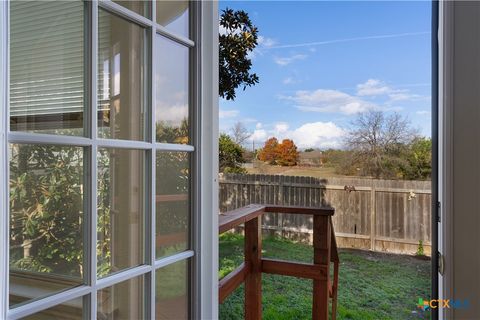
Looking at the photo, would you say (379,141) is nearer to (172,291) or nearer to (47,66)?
(172,291)

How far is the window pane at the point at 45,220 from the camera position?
1.95 ft

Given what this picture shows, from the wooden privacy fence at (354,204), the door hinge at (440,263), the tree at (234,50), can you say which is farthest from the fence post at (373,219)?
the door hinge at (440,263)

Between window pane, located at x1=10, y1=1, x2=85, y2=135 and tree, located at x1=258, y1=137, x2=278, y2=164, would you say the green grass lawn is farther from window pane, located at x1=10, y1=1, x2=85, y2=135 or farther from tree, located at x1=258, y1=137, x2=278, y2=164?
window pane, located at x1=10, y1=1, x2=85, y2=135

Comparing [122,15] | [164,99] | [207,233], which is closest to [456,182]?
[207,233]

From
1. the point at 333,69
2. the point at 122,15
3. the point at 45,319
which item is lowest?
the point at 45,319

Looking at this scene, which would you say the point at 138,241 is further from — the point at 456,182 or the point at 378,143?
the point at 378,143

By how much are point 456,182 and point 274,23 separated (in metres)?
3.37

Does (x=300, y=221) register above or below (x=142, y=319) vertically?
below

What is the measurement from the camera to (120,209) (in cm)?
80

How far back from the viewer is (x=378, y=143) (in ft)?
12.1

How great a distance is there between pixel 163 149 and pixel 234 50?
2191 millimetres

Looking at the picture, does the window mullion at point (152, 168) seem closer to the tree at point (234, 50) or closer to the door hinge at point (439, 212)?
the door hinge at point (439, 212)

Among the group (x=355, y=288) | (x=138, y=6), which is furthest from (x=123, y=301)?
(x=355, y=288)

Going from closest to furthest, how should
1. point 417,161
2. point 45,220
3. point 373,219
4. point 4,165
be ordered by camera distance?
point 4,165 < point 45,220 < point 417,161 < point 373,219
